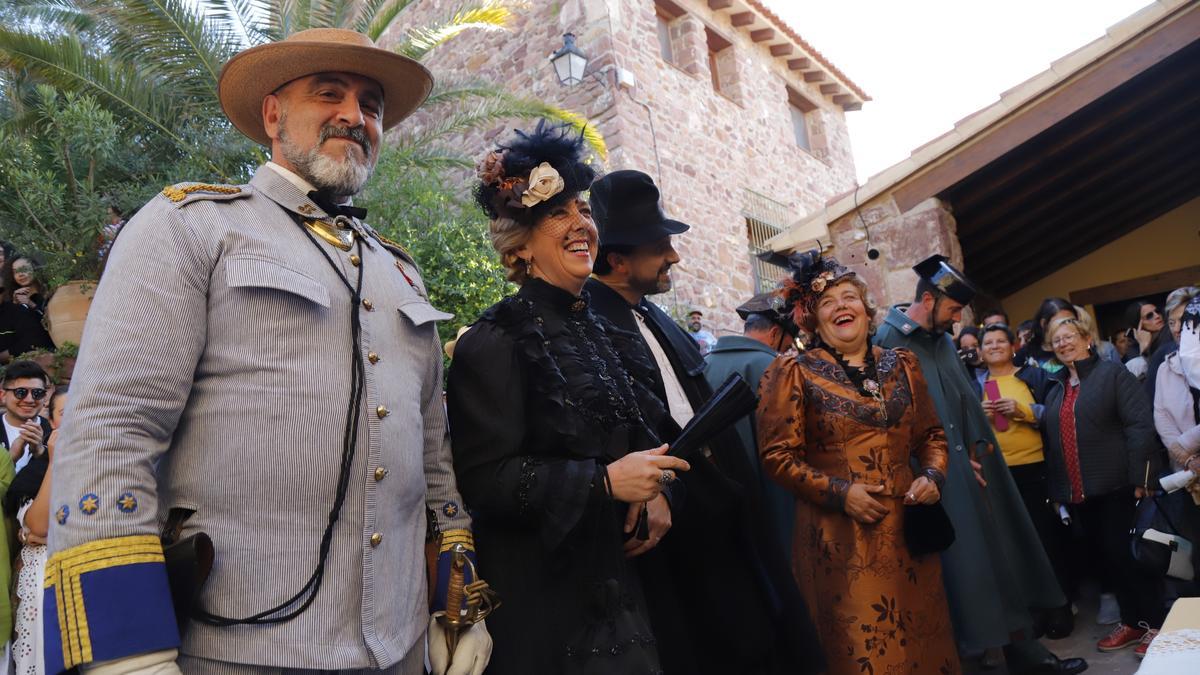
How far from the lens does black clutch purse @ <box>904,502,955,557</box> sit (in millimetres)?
3326

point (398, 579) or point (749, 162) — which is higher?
point (749, 162)

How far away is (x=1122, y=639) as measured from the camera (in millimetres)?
5090

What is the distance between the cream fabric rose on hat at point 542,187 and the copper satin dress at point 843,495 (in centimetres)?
154

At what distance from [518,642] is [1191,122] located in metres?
9.26

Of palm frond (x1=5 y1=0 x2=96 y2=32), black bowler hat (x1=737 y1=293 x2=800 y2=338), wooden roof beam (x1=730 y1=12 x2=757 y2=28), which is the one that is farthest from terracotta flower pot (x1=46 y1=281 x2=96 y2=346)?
wooden roof beam (x1=730 y1=12 x2=757 y2=28)

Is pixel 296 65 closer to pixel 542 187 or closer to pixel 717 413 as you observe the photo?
pixel 542 187

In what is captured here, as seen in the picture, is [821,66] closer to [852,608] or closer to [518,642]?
[852,608]

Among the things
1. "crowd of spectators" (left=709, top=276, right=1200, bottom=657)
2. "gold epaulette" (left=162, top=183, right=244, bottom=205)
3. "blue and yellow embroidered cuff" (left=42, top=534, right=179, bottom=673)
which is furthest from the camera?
"crowd of spectators" (left=709, top=276, right=1200, bottom=657)

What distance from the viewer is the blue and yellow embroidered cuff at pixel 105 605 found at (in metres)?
1.46

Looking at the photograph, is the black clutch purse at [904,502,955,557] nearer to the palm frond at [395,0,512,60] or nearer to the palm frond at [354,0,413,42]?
the palm frond at [395,0,512,60]

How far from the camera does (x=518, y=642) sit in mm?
2125

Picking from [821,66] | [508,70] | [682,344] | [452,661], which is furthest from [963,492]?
[821,66]

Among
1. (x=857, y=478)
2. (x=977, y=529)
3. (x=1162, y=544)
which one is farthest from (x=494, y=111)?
(x=1162, y=544)

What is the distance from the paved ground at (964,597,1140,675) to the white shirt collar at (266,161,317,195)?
440 centimetres
